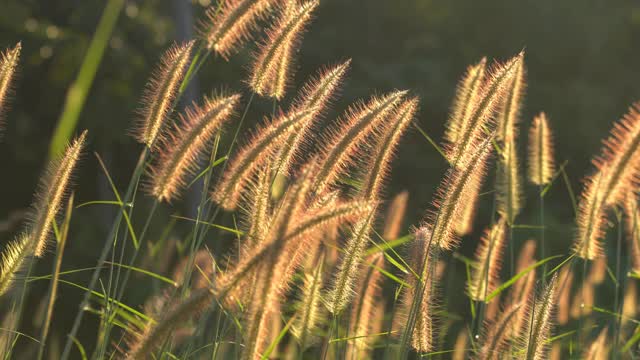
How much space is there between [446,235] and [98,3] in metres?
11.7

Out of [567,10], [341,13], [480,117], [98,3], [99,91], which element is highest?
[567,10]

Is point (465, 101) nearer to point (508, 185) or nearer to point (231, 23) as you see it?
point (508, 185)

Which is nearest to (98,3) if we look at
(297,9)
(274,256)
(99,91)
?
→ (99,91)

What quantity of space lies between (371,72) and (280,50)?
507 inches

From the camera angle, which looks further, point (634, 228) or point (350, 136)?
point (634, 228)

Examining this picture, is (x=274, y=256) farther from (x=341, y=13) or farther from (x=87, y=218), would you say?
(x=341, y=13)

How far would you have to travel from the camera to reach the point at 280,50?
8.32 ft

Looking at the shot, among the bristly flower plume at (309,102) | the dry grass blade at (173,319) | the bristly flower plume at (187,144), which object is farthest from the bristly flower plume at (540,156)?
the dry grass blade at (173,319)

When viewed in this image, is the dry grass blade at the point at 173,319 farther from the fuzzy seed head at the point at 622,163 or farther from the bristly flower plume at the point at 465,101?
the fuzzy seed head at the point at 622,163

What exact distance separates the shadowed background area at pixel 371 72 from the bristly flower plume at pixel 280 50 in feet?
25.2

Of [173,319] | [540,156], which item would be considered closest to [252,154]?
[173,319]

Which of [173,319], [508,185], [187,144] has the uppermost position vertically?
[508,185]

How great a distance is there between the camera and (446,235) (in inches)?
91.2

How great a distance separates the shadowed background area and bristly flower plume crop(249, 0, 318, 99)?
7690 mm
